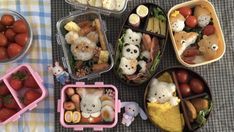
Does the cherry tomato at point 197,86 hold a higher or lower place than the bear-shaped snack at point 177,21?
lower

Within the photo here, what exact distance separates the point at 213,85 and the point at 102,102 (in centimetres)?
33

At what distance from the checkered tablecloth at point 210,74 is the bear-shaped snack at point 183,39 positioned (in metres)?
0.04

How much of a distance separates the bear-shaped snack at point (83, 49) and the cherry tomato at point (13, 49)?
0.49 ft

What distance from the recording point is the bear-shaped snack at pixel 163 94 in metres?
1.13

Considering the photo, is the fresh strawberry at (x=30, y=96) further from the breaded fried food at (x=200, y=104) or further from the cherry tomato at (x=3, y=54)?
the breaded fried food at (x=200, y=104)

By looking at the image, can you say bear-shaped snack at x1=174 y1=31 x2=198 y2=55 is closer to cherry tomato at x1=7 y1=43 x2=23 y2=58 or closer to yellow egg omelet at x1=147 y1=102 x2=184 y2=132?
yellow egg omelet at x1=147 y1=102 x2=184 y2=132

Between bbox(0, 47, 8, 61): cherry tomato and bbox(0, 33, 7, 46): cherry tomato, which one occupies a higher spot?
bbox(0, 33, 7, 46): cherry tomato

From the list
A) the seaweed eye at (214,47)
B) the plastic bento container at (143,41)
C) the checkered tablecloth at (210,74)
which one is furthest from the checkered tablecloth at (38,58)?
the seaweed eye at (214,47)

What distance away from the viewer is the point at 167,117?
3.72 ft

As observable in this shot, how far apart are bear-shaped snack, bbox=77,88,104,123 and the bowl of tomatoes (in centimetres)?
21

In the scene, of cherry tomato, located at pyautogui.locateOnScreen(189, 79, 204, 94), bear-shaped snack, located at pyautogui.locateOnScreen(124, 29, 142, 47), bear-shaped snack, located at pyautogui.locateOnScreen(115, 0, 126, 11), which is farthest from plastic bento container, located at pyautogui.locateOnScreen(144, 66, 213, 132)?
bear-shaped snack, located at pyautogui.locateOnScreen(115, 0, 126, 11)

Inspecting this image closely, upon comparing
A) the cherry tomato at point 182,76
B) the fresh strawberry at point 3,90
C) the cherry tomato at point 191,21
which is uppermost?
the cherry tomato at point 191,21

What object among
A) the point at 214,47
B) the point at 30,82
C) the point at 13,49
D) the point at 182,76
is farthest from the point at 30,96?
the point at 214,47

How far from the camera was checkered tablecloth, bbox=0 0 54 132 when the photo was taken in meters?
1.18
